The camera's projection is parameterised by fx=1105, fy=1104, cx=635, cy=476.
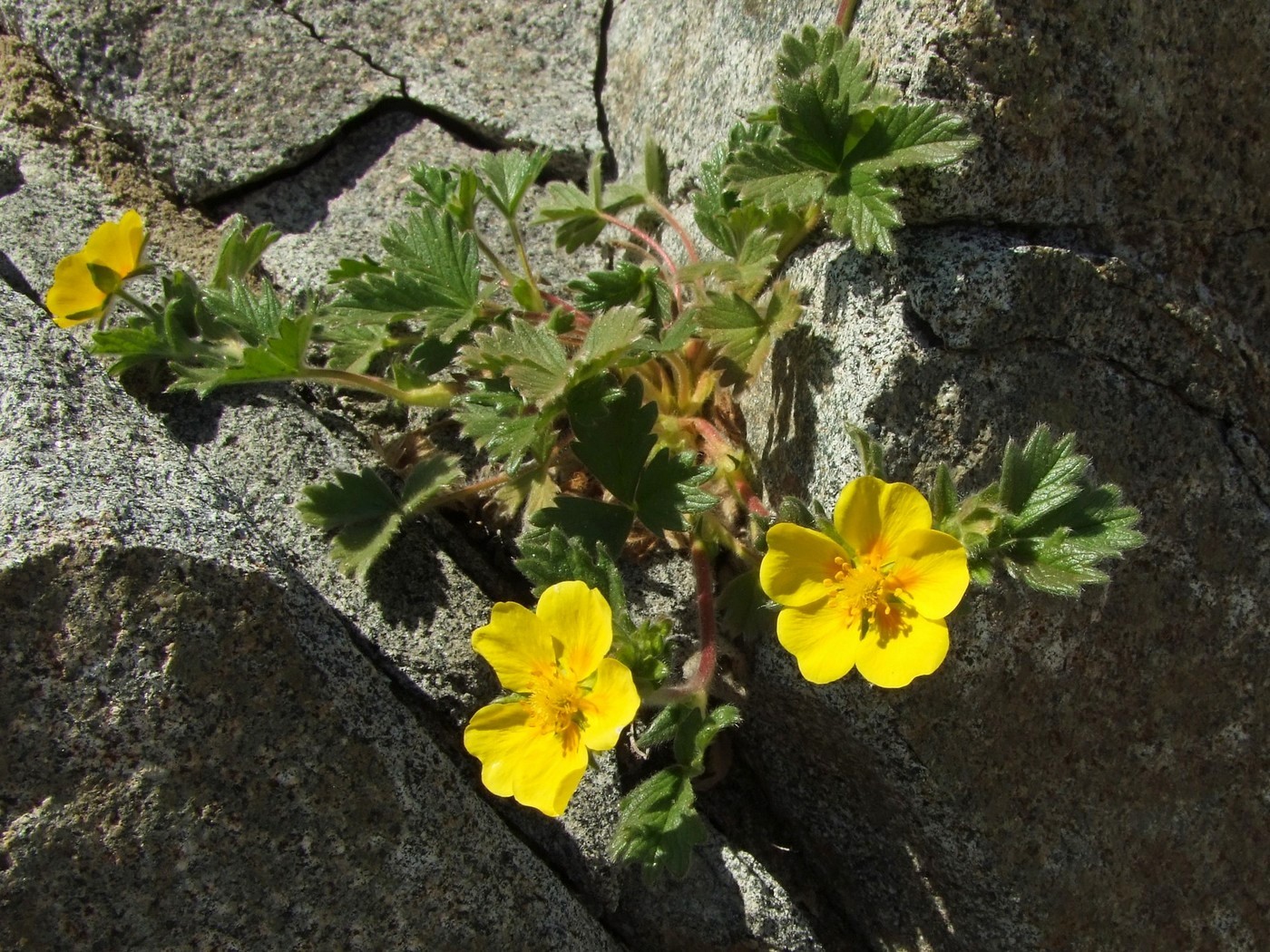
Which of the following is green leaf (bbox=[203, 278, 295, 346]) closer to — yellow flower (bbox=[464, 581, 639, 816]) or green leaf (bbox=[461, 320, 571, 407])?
green leaf (bbox=[461, 320, 571, 407])

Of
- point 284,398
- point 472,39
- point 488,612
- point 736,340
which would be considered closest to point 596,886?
point 488,612

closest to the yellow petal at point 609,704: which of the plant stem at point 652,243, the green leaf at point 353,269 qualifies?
the plant stem at point 652,243

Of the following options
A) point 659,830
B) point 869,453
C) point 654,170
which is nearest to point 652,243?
point 654,170

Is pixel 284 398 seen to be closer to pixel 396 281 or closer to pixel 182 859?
pixel 396 281

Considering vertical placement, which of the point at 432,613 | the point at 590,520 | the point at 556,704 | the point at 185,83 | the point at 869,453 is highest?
the point at 185,83

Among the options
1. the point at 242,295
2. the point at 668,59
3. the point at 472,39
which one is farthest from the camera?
the point at 472,39

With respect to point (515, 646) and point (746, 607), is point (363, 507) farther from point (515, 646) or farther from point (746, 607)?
point (746, 607)
